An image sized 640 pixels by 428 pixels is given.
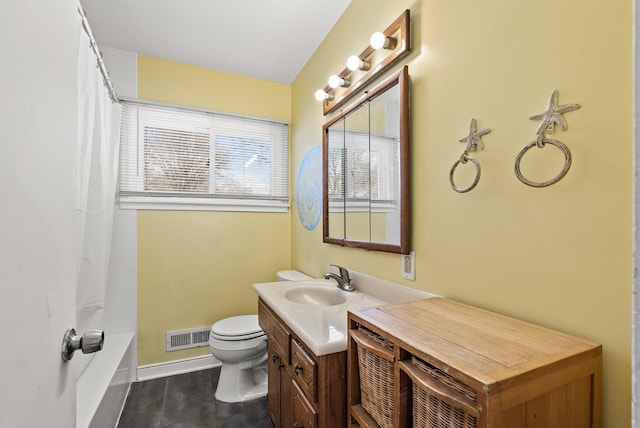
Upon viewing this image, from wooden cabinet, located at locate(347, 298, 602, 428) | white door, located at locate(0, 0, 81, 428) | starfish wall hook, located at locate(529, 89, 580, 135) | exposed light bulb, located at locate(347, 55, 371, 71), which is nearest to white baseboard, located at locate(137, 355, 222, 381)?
white door, located at locate(0, 0, 81, 428)

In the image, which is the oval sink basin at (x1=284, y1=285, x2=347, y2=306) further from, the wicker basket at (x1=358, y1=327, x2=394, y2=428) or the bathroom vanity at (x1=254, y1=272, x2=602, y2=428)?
the wicker basket at (x1=358, y1=327, x2=394, y2=428)

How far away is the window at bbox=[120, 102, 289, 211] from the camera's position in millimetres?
2252

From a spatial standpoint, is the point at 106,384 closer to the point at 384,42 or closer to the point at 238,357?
the point at 238,357

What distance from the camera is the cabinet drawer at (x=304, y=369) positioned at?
103 cm

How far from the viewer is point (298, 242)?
253 cm

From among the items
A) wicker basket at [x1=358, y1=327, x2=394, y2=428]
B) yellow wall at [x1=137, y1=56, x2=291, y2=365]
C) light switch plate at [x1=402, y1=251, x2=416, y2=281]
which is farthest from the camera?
yellow wall at [x1=137, y1=56, x2=291, y2=365]

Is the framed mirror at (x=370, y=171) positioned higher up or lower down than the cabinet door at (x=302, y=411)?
higher up

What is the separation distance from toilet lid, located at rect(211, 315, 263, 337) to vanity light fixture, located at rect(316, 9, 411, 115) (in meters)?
→ 1.57

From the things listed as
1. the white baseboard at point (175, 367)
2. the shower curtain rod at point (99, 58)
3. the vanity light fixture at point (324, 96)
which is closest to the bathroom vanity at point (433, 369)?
the vanity light fixture at point (324, 96)

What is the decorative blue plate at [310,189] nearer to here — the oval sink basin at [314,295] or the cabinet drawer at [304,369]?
the oval sink basin at [314,295]

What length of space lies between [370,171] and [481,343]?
3.42 ft

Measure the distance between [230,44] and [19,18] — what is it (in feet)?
6.10

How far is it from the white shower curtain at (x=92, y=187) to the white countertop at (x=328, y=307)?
981mm

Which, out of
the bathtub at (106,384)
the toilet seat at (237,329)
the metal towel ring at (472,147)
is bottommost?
the bathtub at (106,384)
